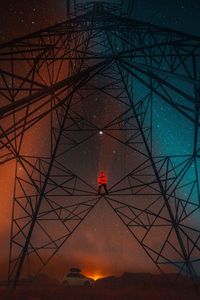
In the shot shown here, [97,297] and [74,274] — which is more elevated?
[74,274]

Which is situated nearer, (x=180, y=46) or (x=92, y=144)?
(x=180, y=46)

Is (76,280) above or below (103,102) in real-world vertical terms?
below

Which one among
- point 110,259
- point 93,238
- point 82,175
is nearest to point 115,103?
point 82,175

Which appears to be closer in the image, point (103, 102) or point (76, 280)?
point (76, 280)

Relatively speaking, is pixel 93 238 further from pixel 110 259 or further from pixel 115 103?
pixel 115 103

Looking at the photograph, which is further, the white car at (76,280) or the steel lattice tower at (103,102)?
the white car at (76,280)

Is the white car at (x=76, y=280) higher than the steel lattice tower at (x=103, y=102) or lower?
lower

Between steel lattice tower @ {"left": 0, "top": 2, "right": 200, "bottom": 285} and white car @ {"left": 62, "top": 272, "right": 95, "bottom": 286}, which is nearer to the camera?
steel lattice tower @ {"left": 0, "top": 2, "right": 200, "bottom": 285}

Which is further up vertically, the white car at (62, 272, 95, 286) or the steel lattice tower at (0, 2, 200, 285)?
the steel lattice tower at (0, 2, 200, 285)
